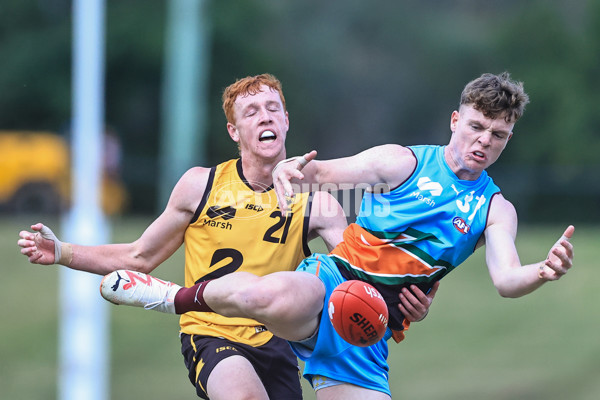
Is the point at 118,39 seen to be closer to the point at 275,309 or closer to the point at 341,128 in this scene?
the point at 341,128

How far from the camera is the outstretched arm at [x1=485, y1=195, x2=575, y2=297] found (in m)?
4.32

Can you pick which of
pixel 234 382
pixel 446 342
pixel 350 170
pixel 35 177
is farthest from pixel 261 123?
pixel 35 177

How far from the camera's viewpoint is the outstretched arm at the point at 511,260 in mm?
4316

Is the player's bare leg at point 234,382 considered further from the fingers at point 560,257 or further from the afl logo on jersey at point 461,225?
the fingers at point 560,257

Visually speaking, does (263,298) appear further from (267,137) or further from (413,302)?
(267,137)

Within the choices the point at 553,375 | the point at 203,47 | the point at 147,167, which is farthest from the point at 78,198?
the point at 203,47

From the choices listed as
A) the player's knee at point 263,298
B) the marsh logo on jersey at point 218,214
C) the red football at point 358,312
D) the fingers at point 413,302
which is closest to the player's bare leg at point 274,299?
the player's knee at point 263,298

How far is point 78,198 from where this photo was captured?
11148mm

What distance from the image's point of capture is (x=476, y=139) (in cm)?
491

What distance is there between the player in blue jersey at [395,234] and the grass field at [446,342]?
8643mm

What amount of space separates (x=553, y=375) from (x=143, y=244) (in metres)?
11.2

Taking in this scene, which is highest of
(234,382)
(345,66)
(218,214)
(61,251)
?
(345,66)

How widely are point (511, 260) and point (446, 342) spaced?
12.2 m

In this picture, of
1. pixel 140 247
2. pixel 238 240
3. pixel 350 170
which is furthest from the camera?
pixel 140 247
